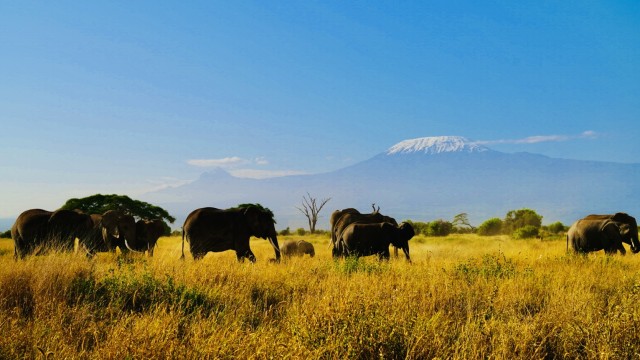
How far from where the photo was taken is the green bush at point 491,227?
4581 centimetres

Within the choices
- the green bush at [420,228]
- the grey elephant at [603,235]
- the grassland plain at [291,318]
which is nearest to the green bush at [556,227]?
the green bush at [420,228]

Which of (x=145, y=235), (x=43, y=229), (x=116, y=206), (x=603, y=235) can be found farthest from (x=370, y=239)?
(x=116, y=206)

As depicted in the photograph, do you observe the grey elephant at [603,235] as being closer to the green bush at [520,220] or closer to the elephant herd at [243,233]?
the elephant herd at [243,233]

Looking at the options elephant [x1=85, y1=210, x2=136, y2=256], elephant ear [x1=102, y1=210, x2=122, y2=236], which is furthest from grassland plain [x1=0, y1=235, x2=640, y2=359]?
elephant ear [x1=102, y1=210, x2=122, y2=236]

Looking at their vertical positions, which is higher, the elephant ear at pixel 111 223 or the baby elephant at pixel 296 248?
the elephant ear at pixel 111 223

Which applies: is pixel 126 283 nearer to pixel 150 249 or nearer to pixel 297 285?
pixel 297 285

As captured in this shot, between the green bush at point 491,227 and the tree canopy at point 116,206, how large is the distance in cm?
3026

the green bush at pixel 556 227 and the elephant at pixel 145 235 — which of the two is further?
the green bush at pixel 556 227

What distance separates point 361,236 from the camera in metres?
14.2

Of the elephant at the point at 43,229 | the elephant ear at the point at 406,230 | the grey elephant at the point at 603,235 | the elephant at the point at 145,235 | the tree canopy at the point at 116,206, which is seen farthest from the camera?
the tree canopy at the point at 116,206

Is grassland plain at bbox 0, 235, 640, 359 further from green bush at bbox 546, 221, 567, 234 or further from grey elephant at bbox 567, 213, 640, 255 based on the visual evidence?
green bush at bbox 546, 221, 567, 234

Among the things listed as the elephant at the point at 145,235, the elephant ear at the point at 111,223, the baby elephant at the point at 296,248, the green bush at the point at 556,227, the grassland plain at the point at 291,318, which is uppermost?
the elephant ear at the point at 111,223

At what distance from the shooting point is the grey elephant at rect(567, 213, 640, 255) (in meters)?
15.4

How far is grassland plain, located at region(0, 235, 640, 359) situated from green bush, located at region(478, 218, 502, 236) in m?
38.4
